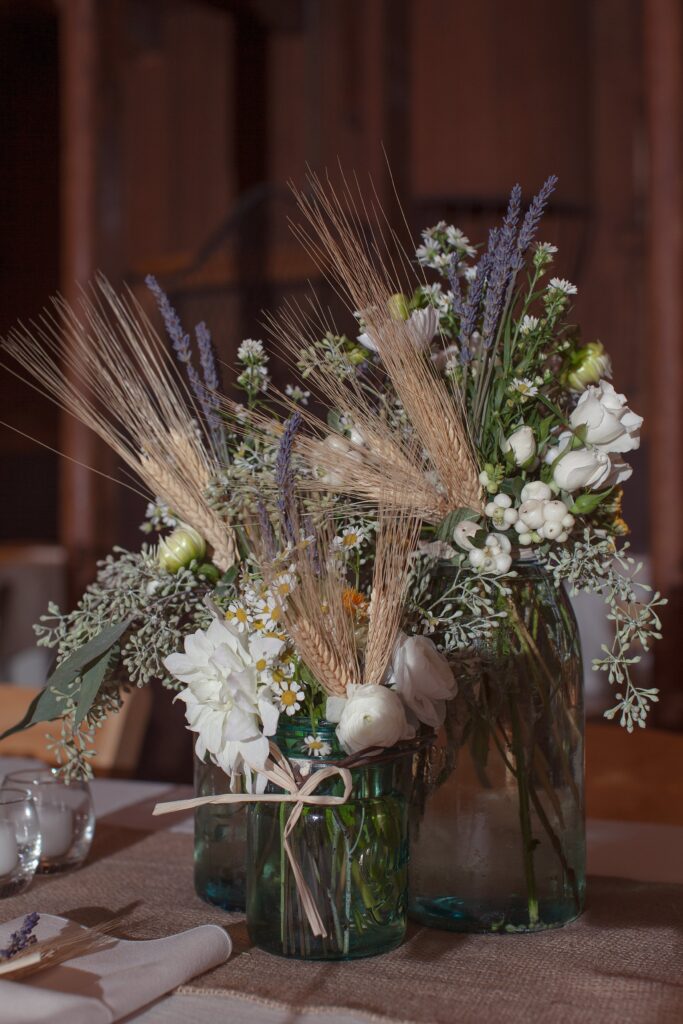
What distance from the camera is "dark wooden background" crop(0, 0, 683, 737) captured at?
3.21 meters

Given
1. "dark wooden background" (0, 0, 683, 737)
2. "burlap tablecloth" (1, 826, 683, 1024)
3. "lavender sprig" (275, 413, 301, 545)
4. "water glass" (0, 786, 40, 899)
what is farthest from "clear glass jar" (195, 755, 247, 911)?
"dark wooden background" (0, 0, 683, 737)

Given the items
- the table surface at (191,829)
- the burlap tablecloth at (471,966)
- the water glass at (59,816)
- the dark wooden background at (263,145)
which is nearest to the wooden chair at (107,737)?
the table surface at (191,829)

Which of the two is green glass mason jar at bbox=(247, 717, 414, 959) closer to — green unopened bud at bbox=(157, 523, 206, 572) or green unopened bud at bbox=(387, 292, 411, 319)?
green unopened bud at bbox=(157, 523, 206, 572)

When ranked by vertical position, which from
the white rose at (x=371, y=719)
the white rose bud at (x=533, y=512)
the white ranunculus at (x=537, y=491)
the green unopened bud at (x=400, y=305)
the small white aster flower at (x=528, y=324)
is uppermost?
the green unopened bud at (x=400, y=305)

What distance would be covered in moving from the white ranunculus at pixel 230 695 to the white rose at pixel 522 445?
20cm

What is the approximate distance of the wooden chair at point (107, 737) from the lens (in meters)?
1.43

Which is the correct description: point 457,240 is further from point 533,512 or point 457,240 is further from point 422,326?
point 533,512

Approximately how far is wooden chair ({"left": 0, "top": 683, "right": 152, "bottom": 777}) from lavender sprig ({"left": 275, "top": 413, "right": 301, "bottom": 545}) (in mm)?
777

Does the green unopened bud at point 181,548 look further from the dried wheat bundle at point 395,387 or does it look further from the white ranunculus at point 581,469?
the white ranunculus at point 581,469

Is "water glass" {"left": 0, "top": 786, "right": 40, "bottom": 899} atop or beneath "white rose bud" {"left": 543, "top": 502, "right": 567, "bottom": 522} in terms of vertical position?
beneath

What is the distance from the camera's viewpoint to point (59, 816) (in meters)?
0.92

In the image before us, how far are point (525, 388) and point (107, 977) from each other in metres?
0.45

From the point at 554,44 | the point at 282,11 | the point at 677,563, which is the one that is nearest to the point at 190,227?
the point at 282,11

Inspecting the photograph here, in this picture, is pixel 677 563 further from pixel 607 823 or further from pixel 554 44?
pixel 554 44
